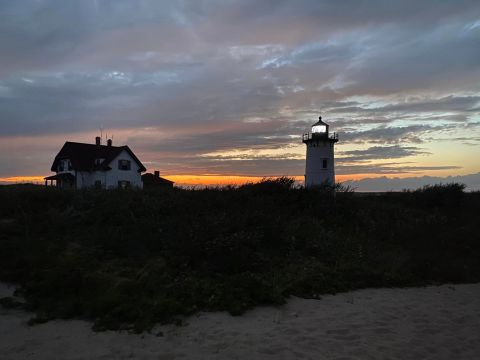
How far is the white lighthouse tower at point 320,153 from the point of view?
31.5 metres

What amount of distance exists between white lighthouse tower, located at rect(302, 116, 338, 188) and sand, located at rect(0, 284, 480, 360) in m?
24.3

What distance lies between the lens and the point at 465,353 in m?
5.82

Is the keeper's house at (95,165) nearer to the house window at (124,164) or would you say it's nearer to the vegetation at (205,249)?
the house window at (124,164)

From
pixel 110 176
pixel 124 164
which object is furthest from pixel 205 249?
pixel 124 164

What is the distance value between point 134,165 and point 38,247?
109 feet

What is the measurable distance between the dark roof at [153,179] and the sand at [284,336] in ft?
128

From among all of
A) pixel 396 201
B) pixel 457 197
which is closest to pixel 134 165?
pixel 396 201

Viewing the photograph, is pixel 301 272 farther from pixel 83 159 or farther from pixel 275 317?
pixel 83 159

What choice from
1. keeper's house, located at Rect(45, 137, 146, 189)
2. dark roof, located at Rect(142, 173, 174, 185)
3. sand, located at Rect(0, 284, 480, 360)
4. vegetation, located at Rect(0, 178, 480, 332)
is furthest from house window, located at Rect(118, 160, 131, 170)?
sand, located at Rect(0, 284, 480, 360)

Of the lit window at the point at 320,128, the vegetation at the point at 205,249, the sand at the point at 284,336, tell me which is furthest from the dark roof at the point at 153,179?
the sand at the point at 284,336

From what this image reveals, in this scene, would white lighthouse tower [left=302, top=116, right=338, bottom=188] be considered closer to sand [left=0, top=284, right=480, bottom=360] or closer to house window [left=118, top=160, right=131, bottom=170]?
house window [left=118, top=160, right=131, bottom=170]

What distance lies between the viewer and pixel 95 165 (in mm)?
40344

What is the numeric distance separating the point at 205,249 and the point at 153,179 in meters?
37.6

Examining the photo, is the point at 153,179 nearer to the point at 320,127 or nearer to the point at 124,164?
the point at 124,164
